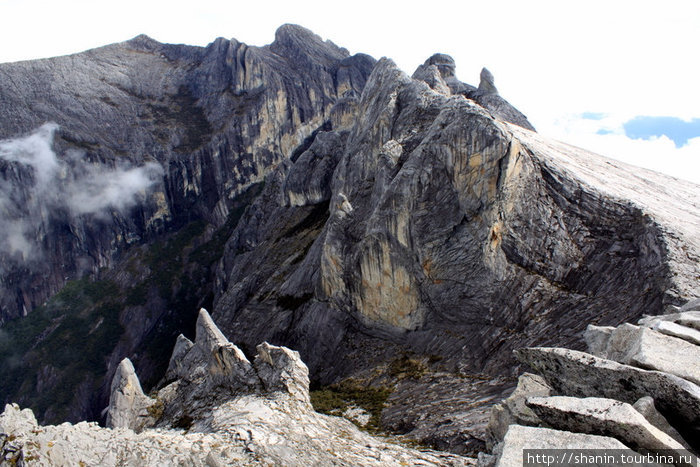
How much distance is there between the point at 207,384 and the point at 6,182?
116 metres

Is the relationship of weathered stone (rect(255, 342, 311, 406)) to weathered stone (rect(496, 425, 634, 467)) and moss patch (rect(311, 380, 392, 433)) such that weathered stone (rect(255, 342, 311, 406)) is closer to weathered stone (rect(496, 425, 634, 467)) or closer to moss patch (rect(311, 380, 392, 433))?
moss patch (rect(311, 380, 392, 433))

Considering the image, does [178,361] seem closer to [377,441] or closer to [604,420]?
[377,441]

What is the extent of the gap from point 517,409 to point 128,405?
21.2 meters

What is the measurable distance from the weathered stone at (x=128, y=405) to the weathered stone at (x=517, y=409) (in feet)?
60.5

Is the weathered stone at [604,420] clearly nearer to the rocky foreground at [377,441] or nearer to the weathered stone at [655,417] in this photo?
the rocky foreground at [377,441]

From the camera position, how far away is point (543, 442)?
8.66 m

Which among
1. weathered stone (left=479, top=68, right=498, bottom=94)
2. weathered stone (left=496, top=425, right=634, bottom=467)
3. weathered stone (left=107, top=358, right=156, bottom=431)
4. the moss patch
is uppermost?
weathered stone (left=479, top=68, right=498, bottom=94)

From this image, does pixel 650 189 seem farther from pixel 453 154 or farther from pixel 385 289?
pixel 385 289

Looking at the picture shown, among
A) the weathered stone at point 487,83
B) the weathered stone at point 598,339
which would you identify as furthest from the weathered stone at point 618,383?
the weathered stone at point 487,83

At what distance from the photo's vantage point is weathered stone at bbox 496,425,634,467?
8102 mm

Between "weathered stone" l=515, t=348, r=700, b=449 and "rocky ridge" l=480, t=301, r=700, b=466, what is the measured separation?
0.7 inches

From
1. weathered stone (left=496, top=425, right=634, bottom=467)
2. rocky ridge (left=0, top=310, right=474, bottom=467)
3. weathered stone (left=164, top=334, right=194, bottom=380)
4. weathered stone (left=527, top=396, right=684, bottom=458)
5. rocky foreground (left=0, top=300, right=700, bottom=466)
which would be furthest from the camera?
weathered stone (left=164, top=334, right=194, bottom=380)

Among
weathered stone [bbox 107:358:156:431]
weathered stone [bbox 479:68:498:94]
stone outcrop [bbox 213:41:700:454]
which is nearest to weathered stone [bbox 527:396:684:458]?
stone outcrop [bbox 213:41:700:454]

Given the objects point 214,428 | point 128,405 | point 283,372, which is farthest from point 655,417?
point 128,405
